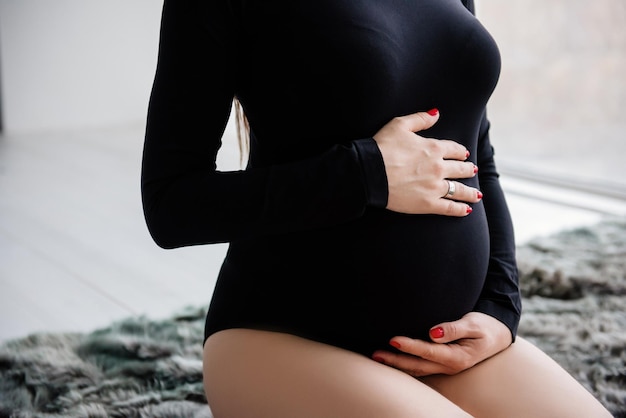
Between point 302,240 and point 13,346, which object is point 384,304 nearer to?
point 302,240

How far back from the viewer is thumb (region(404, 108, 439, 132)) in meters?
0.94

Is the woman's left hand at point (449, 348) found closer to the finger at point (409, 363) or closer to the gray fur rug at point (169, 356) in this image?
the finger at point (409, 363)

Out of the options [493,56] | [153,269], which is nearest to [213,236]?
[493,56]

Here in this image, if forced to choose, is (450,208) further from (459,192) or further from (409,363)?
(409,363)

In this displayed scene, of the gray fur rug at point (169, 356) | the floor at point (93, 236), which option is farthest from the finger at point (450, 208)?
the floor at point (93, 236)

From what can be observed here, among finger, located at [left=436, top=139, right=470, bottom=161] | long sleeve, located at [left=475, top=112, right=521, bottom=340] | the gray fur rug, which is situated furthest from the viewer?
the gray fur rug

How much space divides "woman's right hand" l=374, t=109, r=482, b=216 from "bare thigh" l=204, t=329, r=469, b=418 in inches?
8.3

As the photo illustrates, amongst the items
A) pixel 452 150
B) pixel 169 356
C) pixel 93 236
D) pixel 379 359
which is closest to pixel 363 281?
pixel 379 359

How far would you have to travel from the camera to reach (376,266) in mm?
943

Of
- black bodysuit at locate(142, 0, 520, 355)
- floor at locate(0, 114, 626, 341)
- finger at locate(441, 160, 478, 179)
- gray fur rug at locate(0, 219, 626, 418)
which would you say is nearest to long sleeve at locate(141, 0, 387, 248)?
black bodysuit at locate(142, 0, 520, 355)

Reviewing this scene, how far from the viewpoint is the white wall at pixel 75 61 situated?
4.00 metres

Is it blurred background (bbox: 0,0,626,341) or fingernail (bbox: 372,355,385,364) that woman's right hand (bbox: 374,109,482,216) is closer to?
fingernail (bbox: 372,355,385,364)

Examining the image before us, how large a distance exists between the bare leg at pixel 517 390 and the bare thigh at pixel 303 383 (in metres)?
0.09

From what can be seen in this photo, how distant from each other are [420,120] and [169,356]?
0.96 metres
